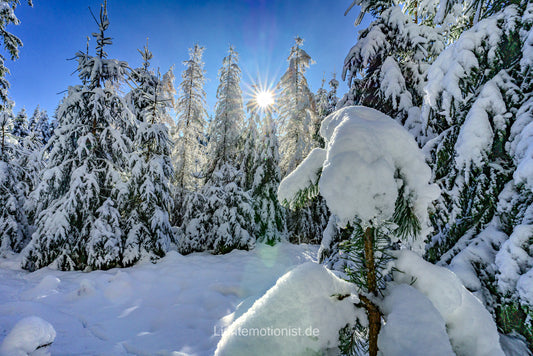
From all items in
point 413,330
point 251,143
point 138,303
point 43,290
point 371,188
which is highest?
point 251,143

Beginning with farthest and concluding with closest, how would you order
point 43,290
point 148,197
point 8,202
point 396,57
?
point 8,202, point 148,197, point 396,57, point 43,290

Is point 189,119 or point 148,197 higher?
point 189,119

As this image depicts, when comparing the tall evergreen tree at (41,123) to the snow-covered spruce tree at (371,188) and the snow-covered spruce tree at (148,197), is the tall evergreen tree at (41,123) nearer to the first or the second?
the snow-covered spruce tree at (148,197)

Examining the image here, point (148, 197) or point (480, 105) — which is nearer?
point (480, 105)

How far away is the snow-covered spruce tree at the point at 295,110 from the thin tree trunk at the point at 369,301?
12.0 m

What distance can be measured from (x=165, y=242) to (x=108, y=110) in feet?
15.8

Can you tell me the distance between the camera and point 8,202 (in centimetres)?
852

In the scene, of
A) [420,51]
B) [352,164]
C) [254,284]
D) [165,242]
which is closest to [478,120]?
[352,164]

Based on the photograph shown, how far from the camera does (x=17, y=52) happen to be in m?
8.58

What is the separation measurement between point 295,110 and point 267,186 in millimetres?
4906

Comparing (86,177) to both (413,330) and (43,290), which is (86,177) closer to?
(43,290)

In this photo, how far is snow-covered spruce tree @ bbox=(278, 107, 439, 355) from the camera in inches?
31.2

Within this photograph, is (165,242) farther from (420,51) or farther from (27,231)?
(420,51)

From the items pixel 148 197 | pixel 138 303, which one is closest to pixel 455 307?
pixel 138 303
